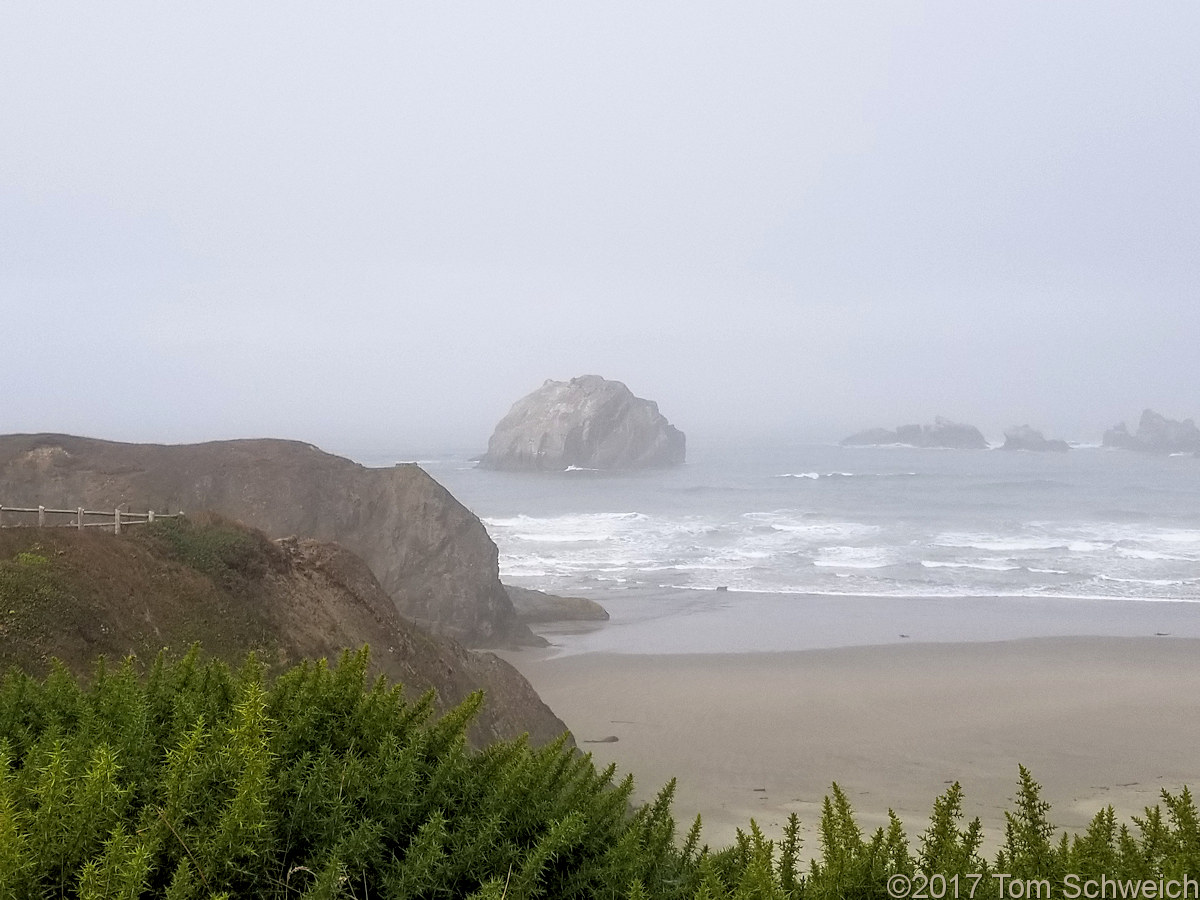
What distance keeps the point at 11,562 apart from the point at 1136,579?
36927 mm

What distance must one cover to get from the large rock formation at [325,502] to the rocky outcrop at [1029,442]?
112 metres

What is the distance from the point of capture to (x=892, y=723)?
17375mm

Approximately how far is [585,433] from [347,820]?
310ft

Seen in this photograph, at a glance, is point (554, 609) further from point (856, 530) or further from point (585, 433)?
point (585, 433)

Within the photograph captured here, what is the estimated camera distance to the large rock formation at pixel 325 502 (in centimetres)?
2462

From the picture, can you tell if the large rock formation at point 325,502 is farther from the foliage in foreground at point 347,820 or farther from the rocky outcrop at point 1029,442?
the rocky outcrop at point 1029,442

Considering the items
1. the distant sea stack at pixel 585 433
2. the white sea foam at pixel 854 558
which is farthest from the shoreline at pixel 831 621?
the distant sea stack at pixel 585 433

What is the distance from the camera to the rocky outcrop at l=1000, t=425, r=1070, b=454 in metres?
120

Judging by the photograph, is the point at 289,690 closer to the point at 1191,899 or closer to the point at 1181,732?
the point at 1191,899

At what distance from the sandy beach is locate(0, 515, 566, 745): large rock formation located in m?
3.02

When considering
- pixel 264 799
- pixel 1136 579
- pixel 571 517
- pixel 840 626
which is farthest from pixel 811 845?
pixel 571 517

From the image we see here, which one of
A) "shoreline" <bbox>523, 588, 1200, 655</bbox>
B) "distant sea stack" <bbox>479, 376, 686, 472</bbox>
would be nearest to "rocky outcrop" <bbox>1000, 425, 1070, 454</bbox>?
"distant sea stack" <bbox>479, 376, 686, 472</bbox>

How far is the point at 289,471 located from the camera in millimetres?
27938

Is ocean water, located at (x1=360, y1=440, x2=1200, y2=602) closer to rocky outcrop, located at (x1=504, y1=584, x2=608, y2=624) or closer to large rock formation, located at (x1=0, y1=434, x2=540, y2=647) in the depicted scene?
rocky outcrop, located at (x1=504, y1=584, x2=608, y2=624)
